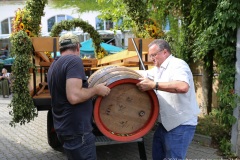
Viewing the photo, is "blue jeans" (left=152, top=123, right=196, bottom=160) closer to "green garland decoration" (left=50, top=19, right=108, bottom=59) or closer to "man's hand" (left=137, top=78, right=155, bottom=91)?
"man's hand" (left=137, top=78, right=155, bottom=91)

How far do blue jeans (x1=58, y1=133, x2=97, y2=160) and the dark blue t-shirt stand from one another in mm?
56

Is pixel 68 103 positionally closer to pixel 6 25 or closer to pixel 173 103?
pixel 173 103

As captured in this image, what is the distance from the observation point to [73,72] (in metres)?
2.64

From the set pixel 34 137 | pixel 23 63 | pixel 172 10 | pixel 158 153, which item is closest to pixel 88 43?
pixel 172 10

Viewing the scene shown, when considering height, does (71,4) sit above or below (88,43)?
above

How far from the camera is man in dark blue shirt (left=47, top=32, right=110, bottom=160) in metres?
2.65

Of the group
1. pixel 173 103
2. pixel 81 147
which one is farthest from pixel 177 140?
pixel 81 147

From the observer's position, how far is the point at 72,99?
265 cm

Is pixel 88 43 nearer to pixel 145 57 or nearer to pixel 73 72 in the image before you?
pixel 145 57

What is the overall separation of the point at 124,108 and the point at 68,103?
63 cm

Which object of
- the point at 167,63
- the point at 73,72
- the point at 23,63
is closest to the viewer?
the point at 73,72

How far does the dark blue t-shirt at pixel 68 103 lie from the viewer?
2680 mm

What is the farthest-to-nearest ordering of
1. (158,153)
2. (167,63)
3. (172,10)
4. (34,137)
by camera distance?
(172,10), (34,137), (158,153), (167,63)

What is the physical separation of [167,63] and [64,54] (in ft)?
3.43
